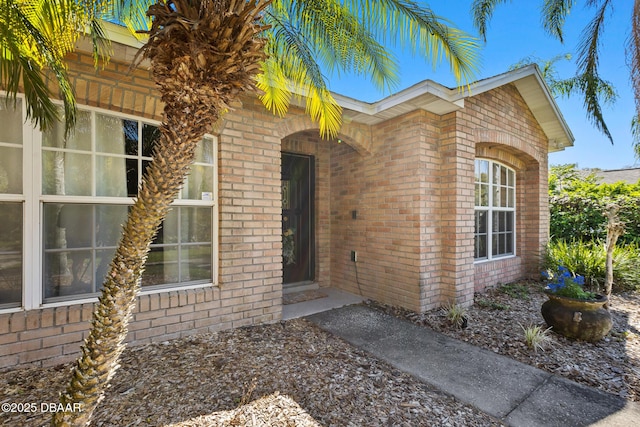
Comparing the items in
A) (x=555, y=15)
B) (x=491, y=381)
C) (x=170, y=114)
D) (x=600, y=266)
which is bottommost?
(x=491, y=381)

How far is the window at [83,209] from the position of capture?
2.89 m

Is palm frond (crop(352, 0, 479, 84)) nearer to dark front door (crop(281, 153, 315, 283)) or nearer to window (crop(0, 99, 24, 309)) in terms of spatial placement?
dark front door (crop(281, 153, 315, 283))

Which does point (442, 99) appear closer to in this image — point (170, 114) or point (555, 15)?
point (170, 114)

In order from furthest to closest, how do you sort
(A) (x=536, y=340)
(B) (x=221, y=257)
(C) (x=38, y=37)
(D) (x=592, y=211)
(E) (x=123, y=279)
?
(D) (x=592, y=211) < (B) (x=221, y=257) < (A) (x=536, y=340) < (C) (x=38, y=37) < (E) (x=123, y=279)

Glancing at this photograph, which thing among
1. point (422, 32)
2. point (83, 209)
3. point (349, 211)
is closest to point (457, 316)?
point (349, 211)

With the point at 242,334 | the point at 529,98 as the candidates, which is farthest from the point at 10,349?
the point at 529,98

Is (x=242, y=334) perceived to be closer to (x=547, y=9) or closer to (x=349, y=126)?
(x=349, y=126)

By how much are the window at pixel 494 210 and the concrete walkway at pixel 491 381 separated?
9.74 feet

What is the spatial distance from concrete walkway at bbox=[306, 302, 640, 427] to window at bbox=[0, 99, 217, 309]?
222cm

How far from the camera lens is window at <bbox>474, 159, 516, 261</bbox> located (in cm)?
603

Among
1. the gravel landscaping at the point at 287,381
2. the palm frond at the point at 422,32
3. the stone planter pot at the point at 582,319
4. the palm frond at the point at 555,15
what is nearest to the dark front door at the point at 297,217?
the gravel landscaping at the point at 287,381

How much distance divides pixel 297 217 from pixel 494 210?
4.20 m

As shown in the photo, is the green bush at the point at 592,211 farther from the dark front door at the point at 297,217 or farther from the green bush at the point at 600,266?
the dark front door at the point at 297,217

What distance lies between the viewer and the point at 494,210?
636cm
